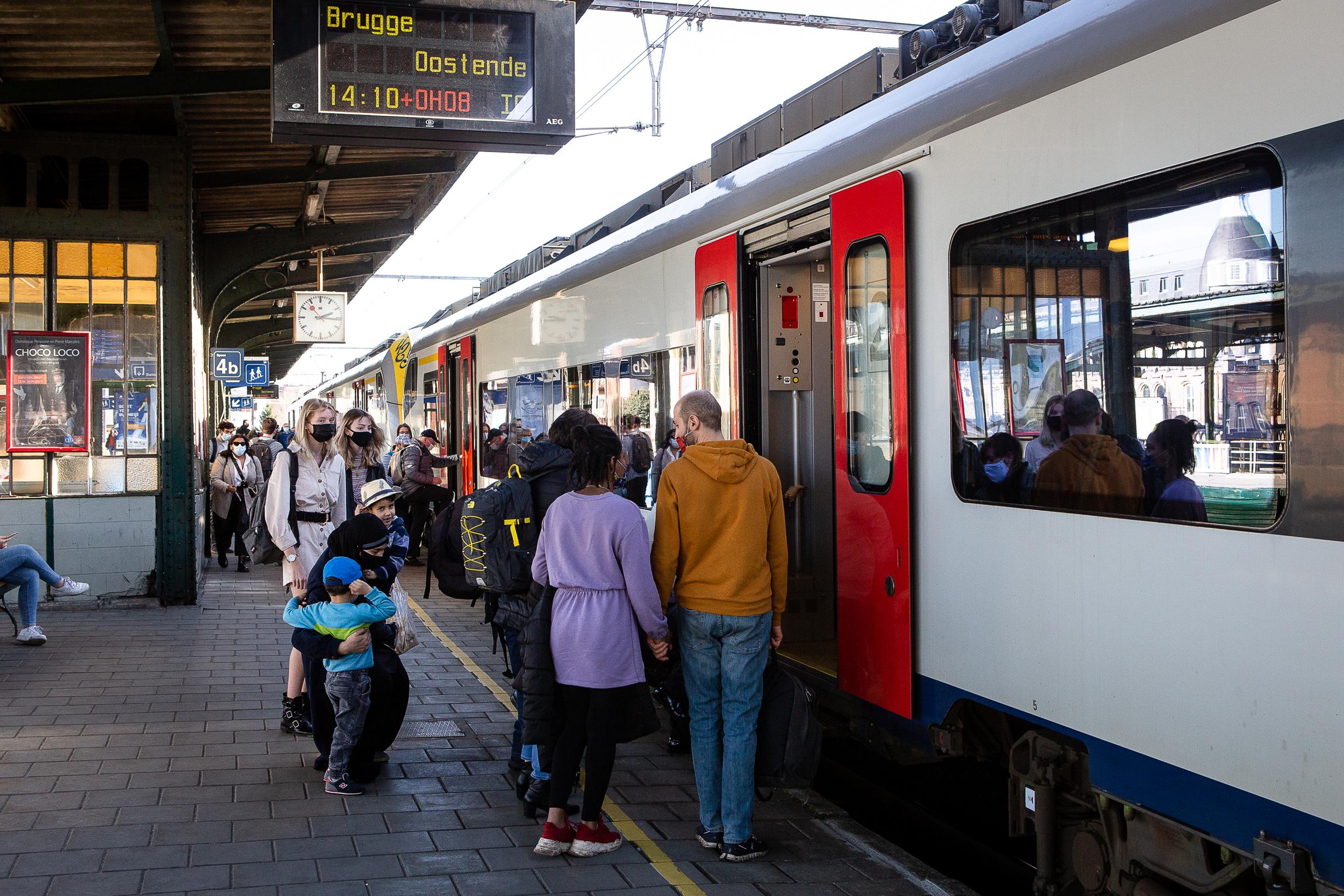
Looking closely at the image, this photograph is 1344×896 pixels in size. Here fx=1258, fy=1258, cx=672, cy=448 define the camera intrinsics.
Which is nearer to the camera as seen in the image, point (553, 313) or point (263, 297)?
point (553, 313)

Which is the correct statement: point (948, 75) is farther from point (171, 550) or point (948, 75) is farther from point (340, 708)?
point (171, 550)

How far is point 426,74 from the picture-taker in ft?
23.2

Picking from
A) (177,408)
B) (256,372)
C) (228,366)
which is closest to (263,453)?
(177,408)

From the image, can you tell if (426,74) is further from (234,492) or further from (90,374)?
(234,492)

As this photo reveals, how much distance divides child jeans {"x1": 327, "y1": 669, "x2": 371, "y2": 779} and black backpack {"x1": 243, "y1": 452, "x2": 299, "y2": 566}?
1267 mm

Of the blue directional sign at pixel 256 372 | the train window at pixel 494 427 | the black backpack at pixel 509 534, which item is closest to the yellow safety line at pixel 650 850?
the black backpack at pixel 509 534

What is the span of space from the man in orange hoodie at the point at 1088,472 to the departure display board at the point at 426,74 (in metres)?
4.08

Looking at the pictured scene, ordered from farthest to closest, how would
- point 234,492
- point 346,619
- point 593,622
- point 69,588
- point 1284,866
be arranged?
1. point 234,492
2. point 69,588
3. point 346,619
4. point 593,622
5. point 1284,866

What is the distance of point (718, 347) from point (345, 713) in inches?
108

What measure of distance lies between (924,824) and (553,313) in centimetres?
619

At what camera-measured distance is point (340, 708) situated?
18.1 ft

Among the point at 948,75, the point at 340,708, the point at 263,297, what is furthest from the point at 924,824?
the point at 263,297

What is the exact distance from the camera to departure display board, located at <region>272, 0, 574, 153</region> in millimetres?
6836

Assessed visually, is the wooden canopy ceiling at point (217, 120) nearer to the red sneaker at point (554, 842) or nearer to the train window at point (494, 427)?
the train window at point (494, 427)
